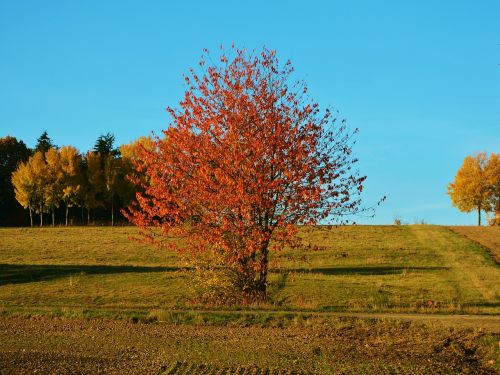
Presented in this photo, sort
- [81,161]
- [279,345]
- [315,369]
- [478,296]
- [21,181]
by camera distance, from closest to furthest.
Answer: [315,369], [279,345], [478,296], [21,181], [81,161]

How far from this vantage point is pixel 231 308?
21625mm

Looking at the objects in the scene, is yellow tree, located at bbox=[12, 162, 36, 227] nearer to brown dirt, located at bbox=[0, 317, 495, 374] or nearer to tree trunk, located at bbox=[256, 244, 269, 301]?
tree trunk, located at bbox=[256, 244, 269, 301]

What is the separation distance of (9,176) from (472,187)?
74927 millimetres

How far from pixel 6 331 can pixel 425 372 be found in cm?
1178

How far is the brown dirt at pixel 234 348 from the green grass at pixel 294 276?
4.06 m

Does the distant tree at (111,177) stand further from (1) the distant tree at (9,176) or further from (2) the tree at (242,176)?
(2) the tree at (242,176)

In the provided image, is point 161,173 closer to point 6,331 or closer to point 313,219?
point 313,219

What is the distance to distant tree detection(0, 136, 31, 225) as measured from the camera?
96812 millimetres

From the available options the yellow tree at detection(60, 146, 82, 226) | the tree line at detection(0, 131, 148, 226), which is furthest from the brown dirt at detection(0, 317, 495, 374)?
the yellow tree at detection(60, 146, 82, 226)

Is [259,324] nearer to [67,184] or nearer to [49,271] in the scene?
[49,271]

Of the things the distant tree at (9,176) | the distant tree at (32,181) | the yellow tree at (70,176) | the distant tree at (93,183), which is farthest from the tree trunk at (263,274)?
the distant tree at (9,176)

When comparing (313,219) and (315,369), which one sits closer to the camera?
(315,369)

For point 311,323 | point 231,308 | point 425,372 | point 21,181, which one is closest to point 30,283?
A: point 231,308

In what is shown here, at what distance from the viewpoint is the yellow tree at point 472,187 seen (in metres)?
86.2
